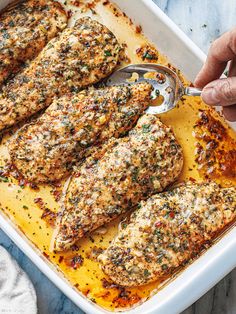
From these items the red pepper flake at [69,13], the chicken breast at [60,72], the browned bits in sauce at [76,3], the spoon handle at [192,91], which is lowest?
the spoon handle at [192,91]

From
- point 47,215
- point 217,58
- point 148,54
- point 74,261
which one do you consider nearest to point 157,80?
point 148,54

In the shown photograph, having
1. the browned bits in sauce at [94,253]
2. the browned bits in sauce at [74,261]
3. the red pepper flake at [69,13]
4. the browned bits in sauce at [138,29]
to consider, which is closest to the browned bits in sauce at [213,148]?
the browned bits in sauce at [138,29]

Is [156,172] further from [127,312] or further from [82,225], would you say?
[127,312]

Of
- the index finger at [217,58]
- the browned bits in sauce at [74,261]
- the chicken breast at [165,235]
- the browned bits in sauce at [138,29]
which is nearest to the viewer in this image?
the index finger at [217,58]

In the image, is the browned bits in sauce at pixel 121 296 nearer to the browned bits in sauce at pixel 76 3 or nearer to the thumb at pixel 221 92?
the thumb at pixel 221 92

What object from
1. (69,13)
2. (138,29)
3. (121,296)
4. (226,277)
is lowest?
(226,277)

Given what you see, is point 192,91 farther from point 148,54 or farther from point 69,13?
point 69,13

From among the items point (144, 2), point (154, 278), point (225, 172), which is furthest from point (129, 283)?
point (144, 2)

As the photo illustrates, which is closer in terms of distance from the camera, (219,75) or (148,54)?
(219,75)

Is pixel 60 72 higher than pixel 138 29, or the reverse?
pixel 60 72
